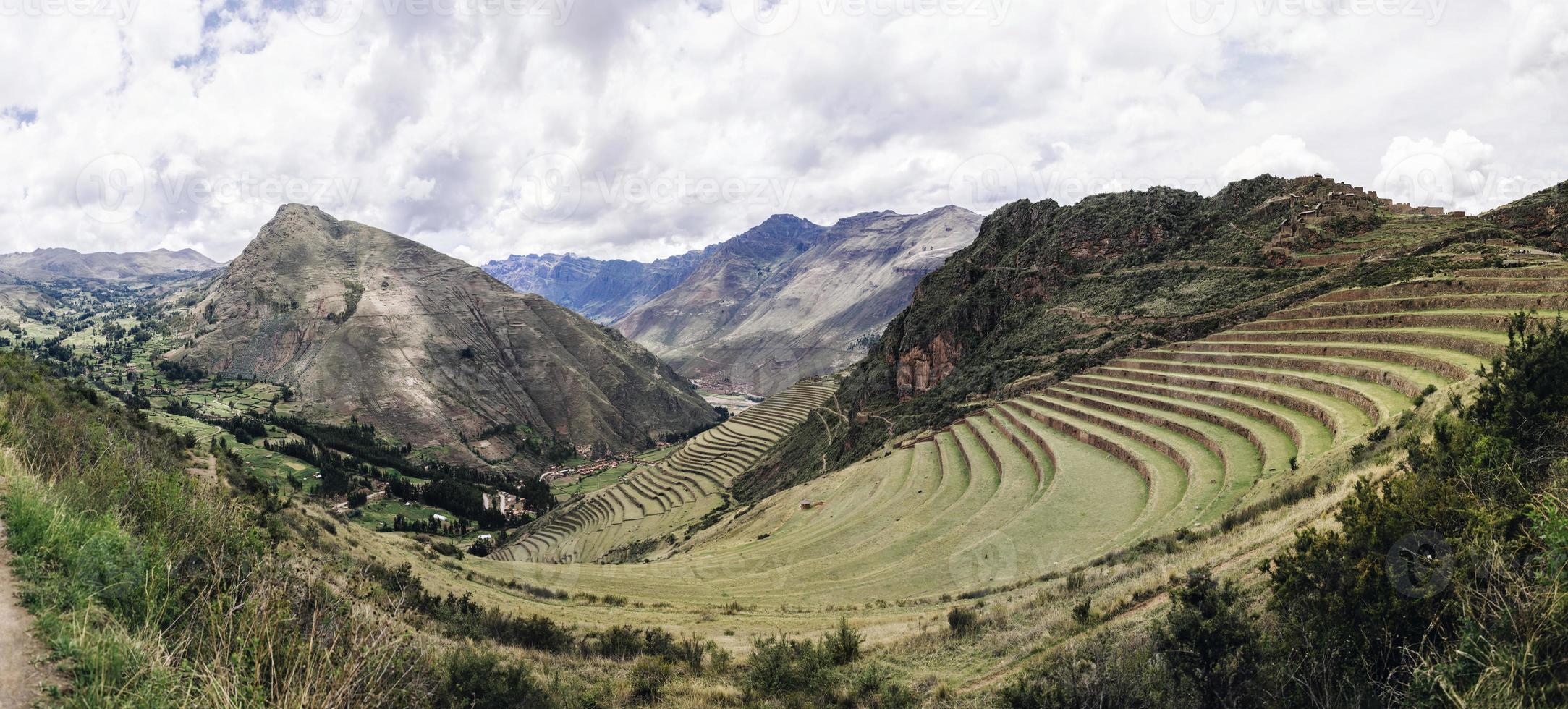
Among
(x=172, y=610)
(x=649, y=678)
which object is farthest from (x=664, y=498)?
(x=172, y=610)

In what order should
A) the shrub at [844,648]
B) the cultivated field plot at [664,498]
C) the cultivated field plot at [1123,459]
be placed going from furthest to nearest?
the cultivated field plot at [664,498], the cultivated field plot at [1123,459], the shrub at [844,648]

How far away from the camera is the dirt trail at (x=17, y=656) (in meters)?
4.11

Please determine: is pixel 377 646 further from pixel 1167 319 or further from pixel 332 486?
pixel 332 486

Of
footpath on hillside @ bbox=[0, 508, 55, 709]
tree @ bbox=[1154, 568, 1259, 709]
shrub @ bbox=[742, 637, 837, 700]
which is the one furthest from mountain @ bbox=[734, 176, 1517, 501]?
footpath on hillside @ bbox=[0, 508, 55, 709]

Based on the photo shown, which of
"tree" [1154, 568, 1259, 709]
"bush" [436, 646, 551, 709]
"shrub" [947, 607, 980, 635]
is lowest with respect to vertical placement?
"shrub" [947, 607, 980, 635]

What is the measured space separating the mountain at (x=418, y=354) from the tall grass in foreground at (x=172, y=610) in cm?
14047

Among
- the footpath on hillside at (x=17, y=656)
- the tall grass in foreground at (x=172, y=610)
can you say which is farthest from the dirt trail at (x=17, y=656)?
the tall grass in foreground at (x=172, y=610)

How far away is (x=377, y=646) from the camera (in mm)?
5164

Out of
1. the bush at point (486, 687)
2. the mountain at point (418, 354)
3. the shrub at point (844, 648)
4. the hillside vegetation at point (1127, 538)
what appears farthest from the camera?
the mountain at point (418, 354)

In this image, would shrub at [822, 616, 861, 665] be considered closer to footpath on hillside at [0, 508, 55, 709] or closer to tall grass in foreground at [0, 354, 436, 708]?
tall grass in foreground at [0, 354, 436, 708]

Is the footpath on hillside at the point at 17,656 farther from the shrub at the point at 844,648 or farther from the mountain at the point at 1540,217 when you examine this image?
the mountain at the point at 1540,217

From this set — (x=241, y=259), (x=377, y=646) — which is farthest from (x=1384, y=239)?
(x=241, y=259)

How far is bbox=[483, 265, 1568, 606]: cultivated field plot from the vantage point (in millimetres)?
17094

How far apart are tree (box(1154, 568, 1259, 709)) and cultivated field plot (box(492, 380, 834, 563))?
173ft
